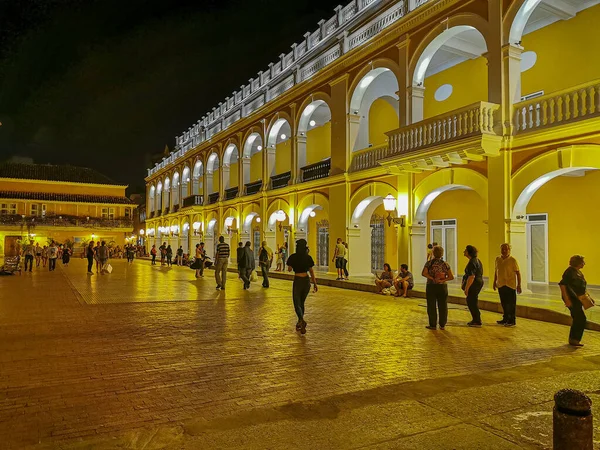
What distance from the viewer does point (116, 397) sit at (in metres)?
4.75

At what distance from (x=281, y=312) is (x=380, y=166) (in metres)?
8.59

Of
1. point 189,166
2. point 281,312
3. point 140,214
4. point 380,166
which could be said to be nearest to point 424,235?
point 380,166

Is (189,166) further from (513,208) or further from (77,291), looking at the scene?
(513,208)

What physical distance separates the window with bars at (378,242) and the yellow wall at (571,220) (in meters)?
7.21

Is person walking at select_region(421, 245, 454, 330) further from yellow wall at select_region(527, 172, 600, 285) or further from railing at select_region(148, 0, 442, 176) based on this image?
railing at select_region(148, 0, 442, 176)

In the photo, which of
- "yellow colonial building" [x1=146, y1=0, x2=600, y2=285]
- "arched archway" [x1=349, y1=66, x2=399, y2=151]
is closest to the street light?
"yellow colonial building" [x1=146, y1=0, x2=600, y2=285]

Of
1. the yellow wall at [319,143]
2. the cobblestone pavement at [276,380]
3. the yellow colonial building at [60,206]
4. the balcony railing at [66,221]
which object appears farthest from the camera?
the yellow colonial building at [60,206]

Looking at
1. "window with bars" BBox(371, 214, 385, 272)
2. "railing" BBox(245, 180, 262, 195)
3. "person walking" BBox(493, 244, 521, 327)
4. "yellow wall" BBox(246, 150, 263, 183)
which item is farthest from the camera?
"yellow wall" BBox(246, 150, 263, 183)

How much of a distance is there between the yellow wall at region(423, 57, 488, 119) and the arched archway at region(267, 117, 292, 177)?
695cm

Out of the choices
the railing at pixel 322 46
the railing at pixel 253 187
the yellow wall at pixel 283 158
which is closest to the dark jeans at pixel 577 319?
the railing at pixel 322 46

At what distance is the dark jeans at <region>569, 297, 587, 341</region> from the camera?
7164 millimetres

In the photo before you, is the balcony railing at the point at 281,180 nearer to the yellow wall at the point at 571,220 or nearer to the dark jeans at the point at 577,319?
the yellow wall at the point at 571,220

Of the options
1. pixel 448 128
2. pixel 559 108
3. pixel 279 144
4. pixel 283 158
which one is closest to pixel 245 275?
pixel 448 128

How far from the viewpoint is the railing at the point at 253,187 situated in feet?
85.9
